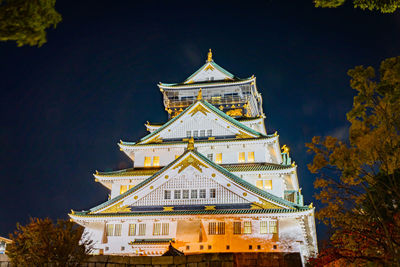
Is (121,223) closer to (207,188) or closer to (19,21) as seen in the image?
(207,188)

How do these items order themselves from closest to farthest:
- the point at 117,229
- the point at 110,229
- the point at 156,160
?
the point at 117,229 < the point at 110,229 < the point at 156,160

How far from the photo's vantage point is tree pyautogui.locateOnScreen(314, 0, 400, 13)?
11.6 m

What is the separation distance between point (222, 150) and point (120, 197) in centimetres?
1258

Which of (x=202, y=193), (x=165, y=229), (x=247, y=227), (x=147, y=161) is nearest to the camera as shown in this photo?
(x=247, y=227)

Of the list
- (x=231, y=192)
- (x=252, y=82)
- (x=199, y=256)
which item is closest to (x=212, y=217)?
(x=231, y=192)

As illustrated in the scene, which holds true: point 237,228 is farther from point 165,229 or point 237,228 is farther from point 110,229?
point 110,229

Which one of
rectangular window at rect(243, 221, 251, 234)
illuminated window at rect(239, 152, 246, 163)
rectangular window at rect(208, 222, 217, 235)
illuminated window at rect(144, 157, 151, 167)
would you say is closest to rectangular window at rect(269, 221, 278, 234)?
rectangular window at rect(243, 221, 251, 234)

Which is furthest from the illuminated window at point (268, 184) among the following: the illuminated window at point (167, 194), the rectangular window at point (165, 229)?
the rectangular window at point (165, 229)

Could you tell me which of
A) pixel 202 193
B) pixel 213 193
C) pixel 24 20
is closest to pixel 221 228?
pixel 213 193

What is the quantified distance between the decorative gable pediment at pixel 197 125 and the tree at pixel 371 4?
2704 centimetres

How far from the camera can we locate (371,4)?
12.2 metres

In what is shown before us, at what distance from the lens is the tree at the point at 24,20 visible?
8812mm

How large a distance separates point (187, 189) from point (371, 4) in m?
22.6

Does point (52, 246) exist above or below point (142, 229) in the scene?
below
